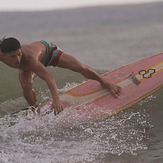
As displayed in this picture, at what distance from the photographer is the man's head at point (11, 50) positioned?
332cm

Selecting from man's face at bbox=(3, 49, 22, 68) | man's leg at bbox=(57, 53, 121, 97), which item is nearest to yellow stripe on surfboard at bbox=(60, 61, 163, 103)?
man's leg at bbox=(57, 53, 121, 97)

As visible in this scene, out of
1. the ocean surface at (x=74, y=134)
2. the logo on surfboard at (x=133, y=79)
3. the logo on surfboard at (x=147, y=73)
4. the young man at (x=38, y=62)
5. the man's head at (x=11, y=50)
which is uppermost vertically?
the man's head at (x=11, y=50)

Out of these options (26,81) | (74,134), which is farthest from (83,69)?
(74,134)

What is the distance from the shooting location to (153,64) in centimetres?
454

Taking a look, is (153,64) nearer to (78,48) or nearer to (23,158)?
(23,158)

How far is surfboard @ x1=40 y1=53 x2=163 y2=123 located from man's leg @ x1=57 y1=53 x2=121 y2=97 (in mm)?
74

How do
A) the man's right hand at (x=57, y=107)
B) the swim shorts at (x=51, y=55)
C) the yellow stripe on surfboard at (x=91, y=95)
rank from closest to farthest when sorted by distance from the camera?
the man's right hand at (x=57, y=107) → the swim shorts at (x=51, y=55) → the yellow stripe on surfboard at (x=91, y=95)

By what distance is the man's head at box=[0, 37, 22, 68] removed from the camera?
3318 mm

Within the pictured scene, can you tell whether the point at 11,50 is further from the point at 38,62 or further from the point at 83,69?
the point at 83,69

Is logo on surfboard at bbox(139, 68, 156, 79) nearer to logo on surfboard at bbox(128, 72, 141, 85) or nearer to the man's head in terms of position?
logo on surfboard at bbox(128, 72, 141, 85)

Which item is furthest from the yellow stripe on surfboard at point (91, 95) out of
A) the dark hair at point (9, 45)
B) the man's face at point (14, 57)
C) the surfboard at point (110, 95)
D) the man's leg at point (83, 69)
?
the dark hair at point (9, 45)

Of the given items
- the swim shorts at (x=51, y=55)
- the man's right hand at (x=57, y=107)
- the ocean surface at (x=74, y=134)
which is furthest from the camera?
the swim shorts at (x=51, y=55)

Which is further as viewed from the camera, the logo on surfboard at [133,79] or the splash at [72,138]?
the logo on surfboard at [133,79]

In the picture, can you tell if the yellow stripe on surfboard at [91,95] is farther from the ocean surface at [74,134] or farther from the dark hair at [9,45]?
the dark hair at [9,45]
